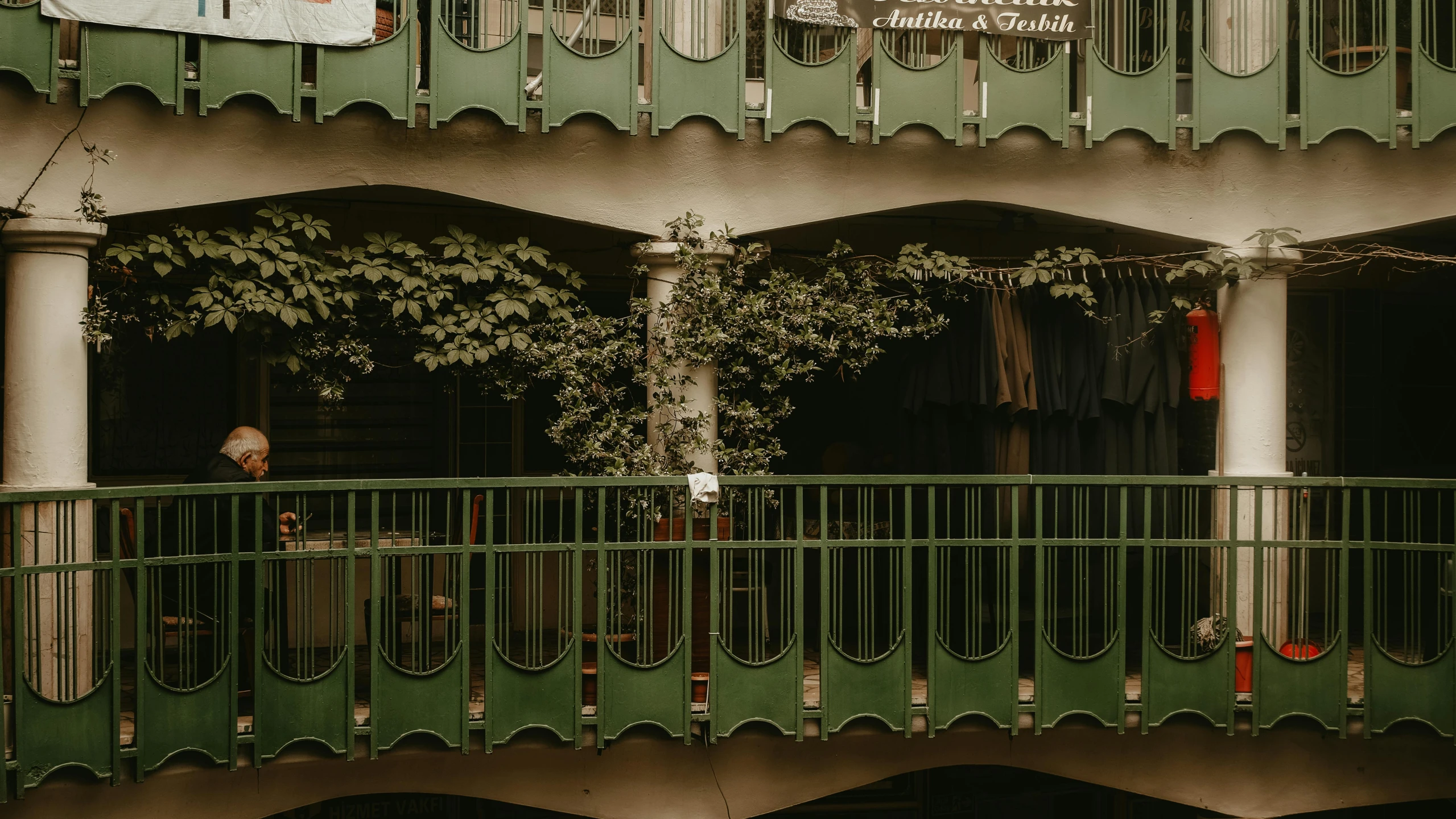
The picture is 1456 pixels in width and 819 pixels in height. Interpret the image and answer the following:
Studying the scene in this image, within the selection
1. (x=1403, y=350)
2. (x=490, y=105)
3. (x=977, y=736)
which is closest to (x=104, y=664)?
(x=490, y=105)

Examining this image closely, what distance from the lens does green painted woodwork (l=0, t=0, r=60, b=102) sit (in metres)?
7.78

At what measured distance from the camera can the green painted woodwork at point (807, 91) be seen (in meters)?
8.84

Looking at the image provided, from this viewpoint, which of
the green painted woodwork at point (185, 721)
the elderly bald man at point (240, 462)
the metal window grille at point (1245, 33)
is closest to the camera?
the green painted woodwork at point (185, 721)

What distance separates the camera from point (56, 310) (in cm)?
812

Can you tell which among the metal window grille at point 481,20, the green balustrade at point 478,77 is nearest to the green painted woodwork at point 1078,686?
the green balustrade at point 478,77

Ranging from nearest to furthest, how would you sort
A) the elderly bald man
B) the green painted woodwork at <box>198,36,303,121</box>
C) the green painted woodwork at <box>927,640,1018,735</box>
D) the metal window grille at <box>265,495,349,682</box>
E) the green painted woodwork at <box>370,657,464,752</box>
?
the metal window grille at <box>265,495,349,682</box>, the green painted woodwork at <box>370,657,464,752</box>, the elderly bald man, the green painted woodwork at <box>198,36,303,121</box>, the green painted woodwork at <box>927,640,1018,735</box>

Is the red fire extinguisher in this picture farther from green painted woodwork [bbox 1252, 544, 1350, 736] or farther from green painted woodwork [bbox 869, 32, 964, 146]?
green painted woodwork [bbox 869, 32, 964, 146]

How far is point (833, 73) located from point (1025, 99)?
1322 millimetres

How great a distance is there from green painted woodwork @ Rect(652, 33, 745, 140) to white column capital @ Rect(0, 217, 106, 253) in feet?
11.6

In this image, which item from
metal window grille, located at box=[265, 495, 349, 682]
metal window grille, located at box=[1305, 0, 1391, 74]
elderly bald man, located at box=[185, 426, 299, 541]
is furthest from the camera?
metal window grille, located at box=[1305, 0, 1391, 74]

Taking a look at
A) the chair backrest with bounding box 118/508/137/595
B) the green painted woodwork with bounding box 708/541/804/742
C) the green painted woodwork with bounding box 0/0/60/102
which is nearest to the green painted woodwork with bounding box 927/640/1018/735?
the green painted woodwork with bounding box 708/541/804/742

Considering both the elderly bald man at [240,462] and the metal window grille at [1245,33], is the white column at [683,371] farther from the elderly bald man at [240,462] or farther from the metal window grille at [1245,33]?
the metal window grille at [1245,33]

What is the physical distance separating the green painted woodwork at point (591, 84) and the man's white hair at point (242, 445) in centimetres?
262

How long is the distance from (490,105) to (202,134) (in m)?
1.78
